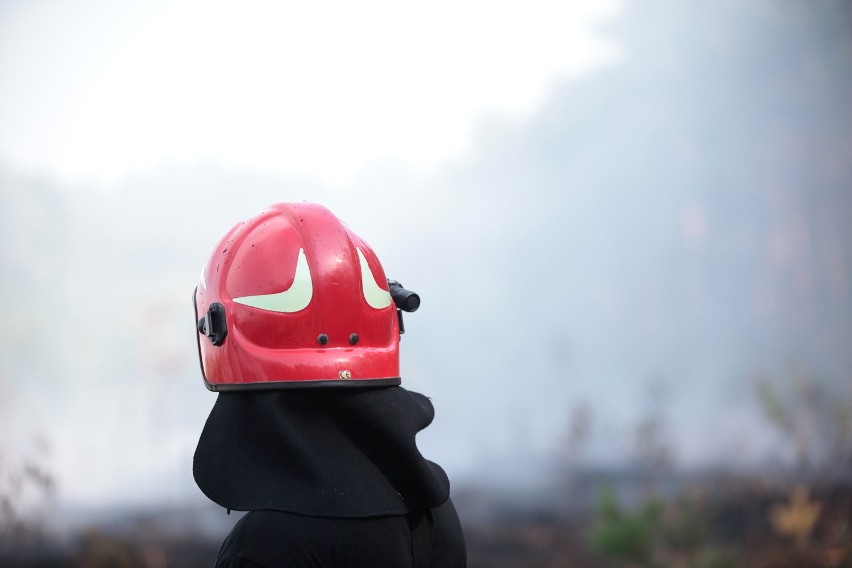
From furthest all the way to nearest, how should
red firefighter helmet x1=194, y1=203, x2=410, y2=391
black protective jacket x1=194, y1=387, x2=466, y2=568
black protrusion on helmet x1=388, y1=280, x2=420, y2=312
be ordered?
1. black protrusion on helmet x1=388, y1=280, x2=420, y2=312
2. red firefighter helmet x1=194, y1=203, x2=410, y2=391
3. black protective jacket x1=194, y1=387, x2=466, y2=568

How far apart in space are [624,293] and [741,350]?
1100mm

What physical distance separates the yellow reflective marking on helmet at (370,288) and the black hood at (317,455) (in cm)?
16

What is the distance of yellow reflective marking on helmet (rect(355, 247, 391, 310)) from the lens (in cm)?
157

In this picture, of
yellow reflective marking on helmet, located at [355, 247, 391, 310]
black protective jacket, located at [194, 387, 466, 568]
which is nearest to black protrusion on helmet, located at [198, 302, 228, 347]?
black protective jacket, located at [194, 387, 466, 568]

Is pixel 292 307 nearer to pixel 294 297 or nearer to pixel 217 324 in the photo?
pixel 294 297

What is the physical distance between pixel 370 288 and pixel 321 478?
37cm

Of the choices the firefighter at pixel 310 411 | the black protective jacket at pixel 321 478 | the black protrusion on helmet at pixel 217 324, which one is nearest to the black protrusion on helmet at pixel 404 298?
the firefighter at pixel 310 411

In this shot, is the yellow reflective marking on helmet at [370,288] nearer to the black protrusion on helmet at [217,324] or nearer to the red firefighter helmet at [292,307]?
the red firefighter helmet at [292,307]

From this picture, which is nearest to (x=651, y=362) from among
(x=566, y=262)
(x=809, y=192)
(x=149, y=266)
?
(x=566, y=262)

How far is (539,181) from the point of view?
672 cm

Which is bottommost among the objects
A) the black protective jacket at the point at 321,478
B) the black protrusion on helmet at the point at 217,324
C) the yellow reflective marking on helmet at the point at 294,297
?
the black protective jacket at the point at 321,478

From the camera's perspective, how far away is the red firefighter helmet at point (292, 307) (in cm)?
150

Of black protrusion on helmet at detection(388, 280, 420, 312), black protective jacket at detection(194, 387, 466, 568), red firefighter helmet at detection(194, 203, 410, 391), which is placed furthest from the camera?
black protrusion on helmet at detection(388, 280, 420, 312)

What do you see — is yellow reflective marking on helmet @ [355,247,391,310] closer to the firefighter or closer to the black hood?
the firefighter
